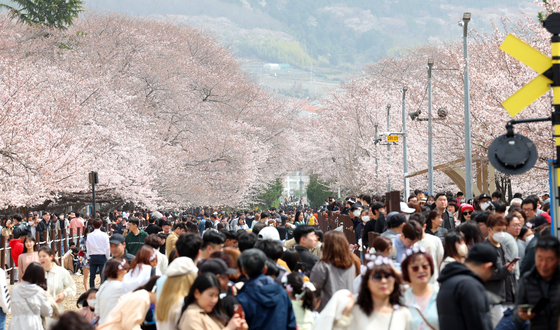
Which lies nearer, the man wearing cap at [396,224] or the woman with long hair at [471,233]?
the woman with long hair at [471,233]

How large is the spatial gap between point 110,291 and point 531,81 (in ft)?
16.2

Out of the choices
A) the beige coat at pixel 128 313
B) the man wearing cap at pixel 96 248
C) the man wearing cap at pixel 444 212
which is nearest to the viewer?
the beige coat at pixel 128 313

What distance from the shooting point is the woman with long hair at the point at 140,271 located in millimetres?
7095

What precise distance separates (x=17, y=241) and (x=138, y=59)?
24.7m

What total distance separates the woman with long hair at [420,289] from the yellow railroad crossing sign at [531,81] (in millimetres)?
2049

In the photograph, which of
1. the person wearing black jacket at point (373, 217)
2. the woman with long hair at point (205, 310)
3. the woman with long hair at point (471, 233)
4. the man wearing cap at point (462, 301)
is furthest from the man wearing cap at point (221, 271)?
the person wearing black jacket at point (373, 217)

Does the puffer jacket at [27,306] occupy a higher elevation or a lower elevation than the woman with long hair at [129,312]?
lower

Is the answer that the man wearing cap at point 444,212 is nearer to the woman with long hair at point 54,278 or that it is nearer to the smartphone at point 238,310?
the woman with long hair at point 54,278

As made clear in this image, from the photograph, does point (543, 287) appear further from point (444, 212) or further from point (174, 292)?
point (444, 212)

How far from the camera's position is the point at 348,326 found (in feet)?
15.6

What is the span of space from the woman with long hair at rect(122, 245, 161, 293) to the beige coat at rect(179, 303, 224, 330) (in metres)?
2.08

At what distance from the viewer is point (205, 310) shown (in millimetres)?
5148

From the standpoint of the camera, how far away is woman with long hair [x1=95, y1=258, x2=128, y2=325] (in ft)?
22.6

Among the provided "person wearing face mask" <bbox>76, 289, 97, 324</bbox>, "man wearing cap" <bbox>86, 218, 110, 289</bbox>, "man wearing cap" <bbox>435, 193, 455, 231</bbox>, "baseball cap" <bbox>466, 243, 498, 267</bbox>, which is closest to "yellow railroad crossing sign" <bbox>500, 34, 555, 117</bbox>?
"baseball cap" <bbox>466, 243, 498, 267</bbox>
